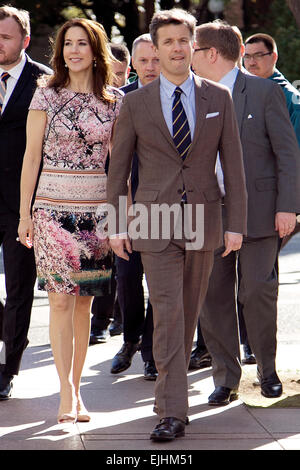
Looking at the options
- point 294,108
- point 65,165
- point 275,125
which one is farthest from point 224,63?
point 65,165

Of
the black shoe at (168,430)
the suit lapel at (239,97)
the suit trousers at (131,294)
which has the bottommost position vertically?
the black shoe at (168,430)

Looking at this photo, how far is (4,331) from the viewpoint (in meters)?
5.82

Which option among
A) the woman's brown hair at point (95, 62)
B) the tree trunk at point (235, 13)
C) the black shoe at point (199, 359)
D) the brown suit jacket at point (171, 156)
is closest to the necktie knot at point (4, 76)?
the woman's brown hair at point (95, 62)

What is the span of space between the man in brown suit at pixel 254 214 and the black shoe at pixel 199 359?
0.89 metres

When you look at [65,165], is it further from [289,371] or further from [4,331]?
[289,371]

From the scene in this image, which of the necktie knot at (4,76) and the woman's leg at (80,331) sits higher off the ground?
the necktie knot at (4,76)

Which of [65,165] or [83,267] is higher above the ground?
[65,165]

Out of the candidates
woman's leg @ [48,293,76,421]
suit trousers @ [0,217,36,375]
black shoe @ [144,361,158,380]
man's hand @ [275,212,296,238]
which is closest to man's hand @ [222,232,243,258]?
man's hand @ [275,212,296,238]

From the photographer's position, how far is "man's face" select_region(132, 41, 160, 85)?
6840mm

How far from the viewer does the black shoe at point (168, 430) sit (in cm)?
468

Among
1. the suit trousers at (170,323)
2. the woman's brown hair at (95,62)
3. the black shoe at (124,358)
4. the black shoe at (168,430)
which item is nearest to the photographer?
the black shoe at (168,430)

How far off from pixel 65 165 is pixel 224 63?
1.29 metres

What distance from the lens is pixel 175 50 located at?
4867 millimetres

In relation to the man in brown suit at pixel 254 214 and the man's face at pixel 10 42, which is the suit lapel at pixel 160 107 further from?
the man's face at pixel 10 42
